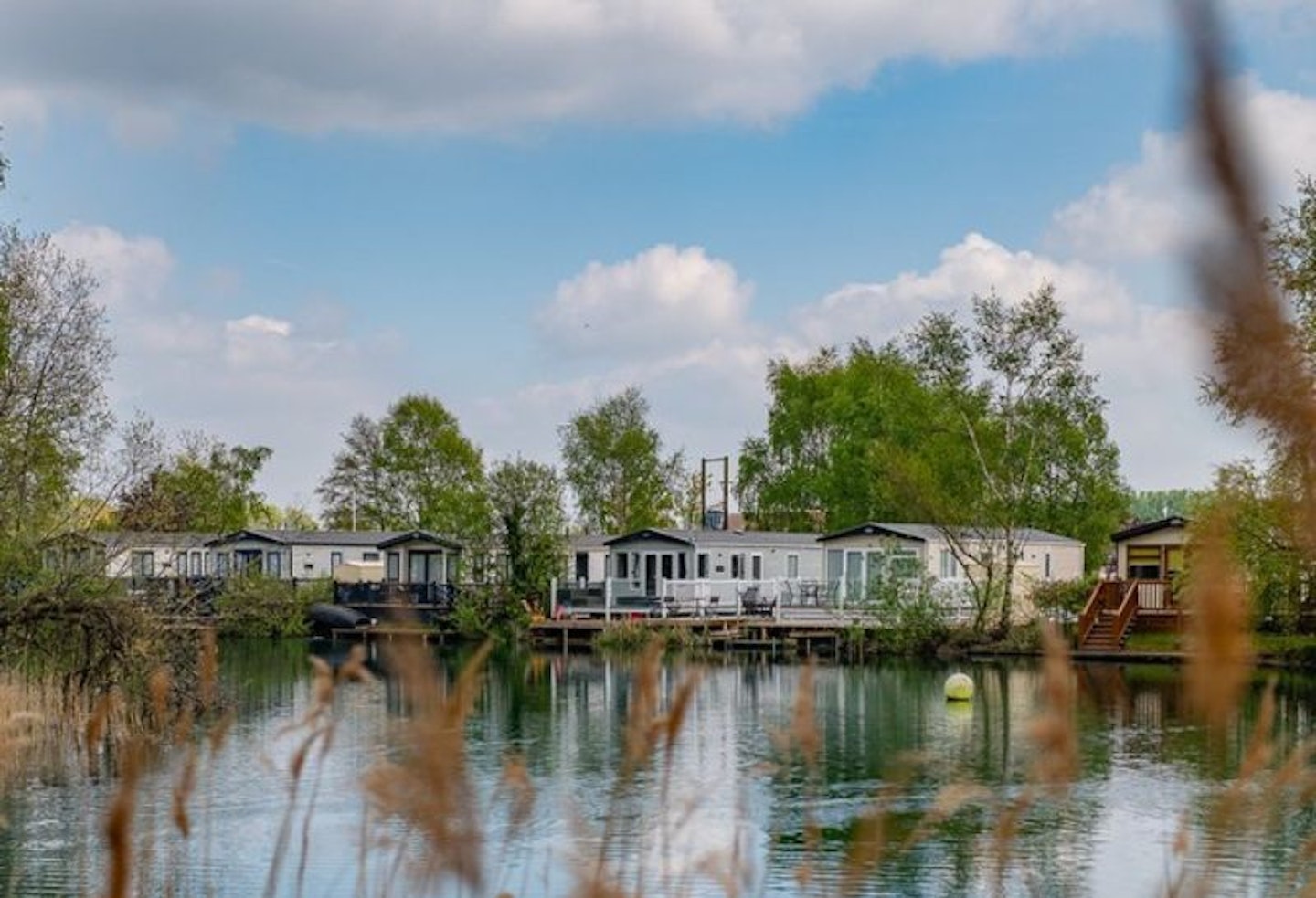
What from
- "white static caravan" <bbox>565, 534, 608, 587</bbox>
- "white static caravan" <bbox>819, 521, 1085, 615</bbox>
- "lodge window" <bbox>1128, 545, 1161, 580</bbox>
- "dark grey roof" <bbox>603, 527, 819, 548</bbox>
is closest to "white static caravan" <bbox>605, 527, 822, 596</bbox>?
"dark grey roof" <bbox>603, 527, 819, 548</bbox>

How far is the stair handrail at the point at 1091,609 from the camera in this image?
46.9 m

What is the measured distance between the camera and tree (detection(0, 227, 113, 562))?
99.3 ft

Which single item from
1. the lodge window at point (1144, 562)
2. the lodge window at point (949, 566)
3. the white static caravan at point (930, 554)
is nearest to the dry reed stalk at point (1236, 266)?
the white static caravan at point (930, 554)

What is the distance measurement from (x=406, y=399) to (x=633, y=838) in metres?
77.8

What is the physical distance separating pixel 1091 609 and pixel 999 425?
6.49 metres

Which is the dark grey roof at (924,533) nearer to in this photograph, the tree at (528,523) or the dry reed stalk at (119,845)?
the tree at (528,523)

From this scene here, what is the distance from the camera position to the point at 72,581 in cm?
2408

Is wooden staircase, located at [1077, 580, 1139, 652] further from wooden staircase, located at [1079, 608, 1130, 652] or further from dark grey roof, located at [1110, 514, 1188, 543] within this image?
dark grey roof, located at [1110, 514, 1188, 543]

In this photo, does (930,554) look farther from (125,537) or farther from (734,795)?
(734,795)

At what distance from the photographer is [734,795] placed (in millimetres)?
8867

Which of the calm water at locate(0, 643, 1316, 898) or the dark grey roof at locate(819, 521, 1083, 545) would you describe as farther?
the dark grey roof at locate(819, 521, 1083, 545)

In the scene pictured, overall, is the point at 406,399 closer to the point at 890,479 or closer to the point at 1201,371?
the point at 890,479

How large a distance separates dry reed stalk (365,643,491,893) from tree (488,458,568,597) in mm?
54989

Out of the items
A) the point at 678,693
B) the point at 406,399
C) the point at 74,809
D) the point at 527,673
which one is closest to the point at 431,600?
the point at 527,673
